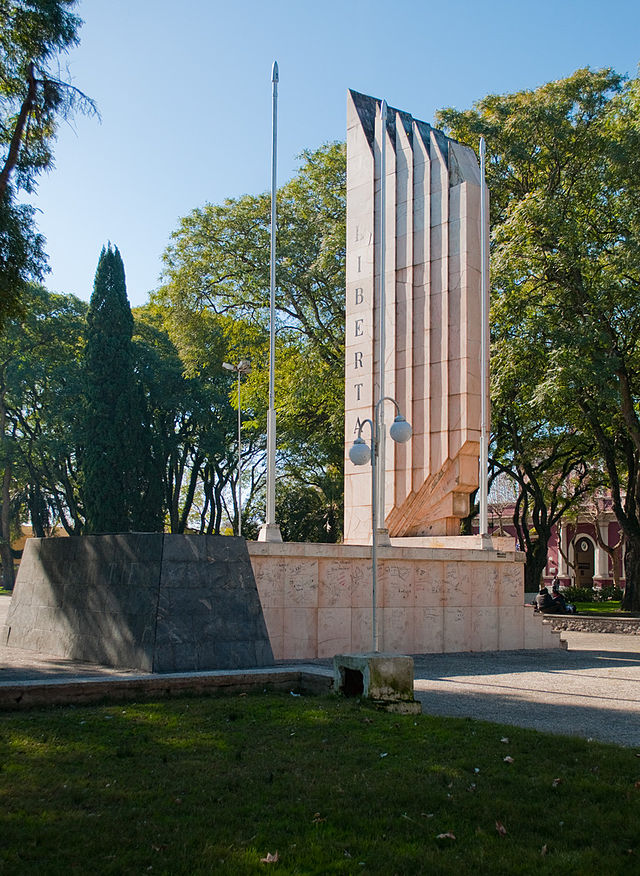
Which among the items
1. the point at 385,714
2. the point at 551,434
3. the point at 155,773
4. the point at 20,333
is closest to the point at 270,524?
the point at 385,714

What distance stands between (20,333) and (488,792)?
4094 centimetres

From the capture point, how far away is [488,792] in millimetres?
5777

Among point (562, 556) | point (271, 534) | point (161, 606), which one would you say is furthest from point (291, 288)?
point (562, 556)

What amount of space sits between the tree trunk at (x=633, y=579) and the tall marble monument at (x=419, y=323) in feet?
36.7

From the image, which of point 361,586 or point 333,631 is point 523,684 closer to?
point 333,631

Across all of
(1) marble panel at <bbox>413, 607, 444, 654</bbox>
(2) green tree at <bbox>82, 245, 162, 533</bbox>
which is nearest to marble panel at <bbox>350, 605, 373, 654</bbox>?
(1) marble panel at <bbox>413, 607, 444, 654</bbox>

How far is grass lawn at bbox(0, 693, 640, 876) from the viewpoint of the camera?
15.0ft

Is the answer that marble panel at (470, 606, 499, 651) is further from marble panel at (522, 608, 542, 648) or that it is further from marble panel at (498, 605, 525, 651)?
marble panel at (522, 608, 542, 648)

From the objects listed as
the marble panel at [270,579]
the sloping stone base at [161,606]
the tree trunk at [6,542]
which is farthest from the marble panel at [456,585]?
the tree trunk at [6,542]

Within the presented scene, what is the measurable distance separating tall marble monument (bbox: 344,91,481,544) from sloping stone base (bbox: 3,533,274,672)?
7.05 meters

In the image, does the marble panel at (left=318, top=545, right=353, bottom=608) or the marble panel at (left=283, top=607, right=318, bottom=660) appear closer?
the marble panel at (left=283, top=607, right=318, bottom=660)

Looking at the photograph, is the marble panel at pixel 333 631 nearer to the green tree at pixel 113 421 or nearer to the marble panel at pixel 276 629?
Answer: the marble panel at pixel 276 629

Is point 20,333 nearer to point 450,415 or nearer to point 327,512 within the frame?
point 327,512

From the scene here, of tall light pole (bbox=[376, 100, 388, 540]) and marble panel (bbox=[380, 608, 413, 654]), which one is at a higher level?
tall light pole (bbox=[376, 100, 388, 540])
